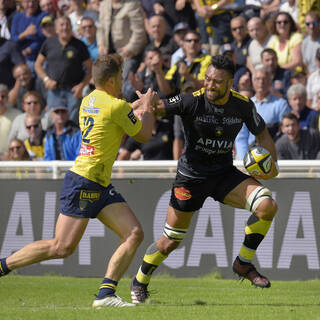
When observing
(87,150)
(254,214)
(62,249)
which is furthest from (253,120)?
(62,249)

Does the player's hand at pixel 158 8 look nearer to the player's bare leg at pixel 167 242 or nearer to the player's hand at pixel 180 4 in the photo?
the player's hand at pixel 180 4

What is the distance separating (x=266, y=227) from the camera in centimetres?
844

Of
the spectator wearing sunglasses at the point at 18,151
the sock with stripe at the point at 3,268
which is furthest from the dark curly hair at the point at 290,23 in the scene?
the sock with stripe at the point at 3,268

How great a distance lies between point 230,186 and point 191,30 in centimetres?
657

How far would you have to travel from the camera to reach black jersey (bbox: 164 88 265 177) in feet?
28.2

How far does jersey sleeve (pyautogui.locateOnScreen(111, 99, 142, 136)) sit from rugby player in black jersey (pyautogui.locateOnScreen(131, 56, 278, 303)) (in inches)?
33.0

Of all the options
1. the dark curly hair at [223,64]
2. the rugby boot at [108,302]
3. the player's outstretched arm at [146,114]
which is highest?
the dark curly hair at [223,64]

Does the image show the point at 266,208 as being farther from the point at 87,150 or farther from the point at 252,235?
the point at 87,150

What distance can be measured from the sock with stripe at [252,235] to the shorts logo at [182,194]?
2.48ft

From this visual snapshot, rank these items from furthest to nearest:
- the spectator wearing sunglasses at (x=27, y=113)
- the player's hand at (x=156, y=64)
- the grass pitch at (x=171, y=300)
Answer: the spectator wearing sunglasses at (x=27, y=113)
the player's hand at (x=156, y=64)
the grass pitch at (x=171, y=300)

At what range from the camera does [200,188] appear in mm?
8727

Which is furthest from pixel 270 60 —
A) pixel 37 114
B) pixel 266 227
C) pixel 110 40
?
pixel 266 227

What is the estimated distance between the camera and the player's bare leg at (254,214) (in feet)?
27.2

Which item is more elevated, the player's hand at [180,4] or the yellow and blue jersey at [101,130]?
the yellow and blue jersey at [101,130]
